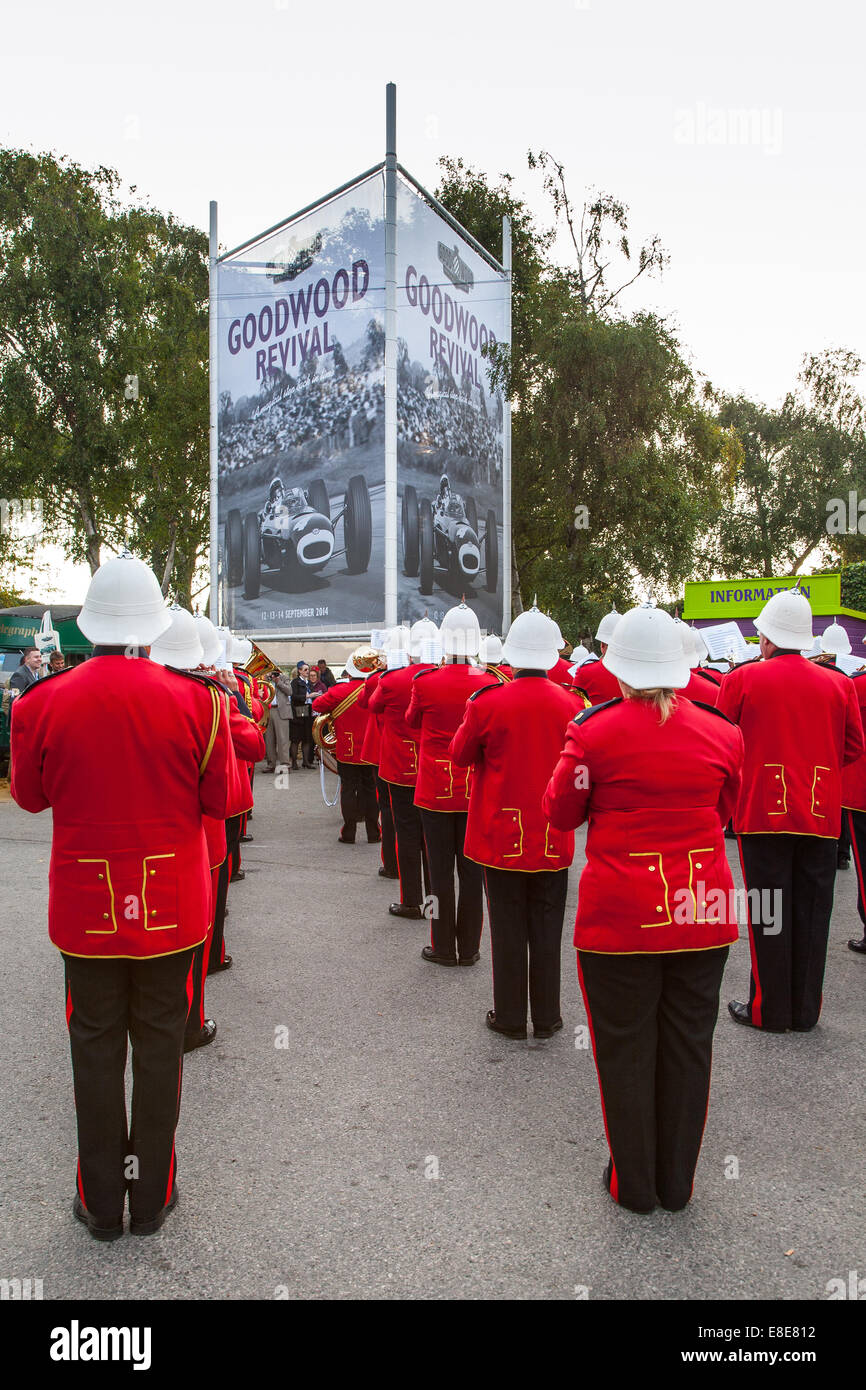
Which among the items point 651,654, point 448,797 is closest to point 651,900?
point 651,654

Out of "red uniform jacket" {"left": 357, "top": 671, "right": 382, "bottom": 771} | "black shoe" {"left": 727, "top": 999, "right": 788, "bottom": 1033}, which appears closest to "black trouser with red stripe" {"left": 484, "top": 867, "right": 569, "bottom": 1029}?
"black shoe" {"left": 727, "top": 999, "right": 788, "bottom": 1033}

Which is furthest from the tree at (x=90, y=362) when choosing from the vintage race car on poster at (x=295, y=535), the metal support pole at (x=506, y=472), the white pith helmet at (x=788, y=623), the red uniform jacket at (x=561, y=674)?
the white pith helmet at (x=788, y=623)

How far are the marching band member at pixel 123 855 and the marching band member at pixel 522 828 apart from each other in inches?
76.5

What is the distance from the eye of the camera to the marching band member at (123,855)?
10.1ft

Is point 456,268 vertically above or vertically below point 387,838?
above

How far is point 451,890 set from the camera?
6141 millimetres

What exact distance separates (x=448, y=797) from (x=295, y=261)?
2060cm

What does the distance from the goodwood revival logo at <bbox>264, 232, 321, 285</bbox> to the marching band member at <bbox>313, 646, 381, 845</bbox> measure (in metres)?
15.5

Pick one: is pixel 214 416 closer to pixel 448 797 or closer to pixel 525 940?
pixel 448 797

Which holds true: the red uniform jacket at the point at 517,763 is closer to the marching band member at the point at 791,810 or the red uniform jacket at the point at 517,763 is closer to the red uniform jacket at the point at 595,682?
the marching band member at the point at 791,810

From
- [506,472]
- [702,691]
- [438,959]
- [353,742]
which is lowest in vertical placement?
[438,959]

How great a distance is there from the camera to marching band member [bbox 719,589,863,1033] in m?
5.02

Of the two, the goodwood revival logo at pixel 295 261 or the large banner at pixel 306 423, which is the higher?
the goodwood revival logo at pixel 295 261
